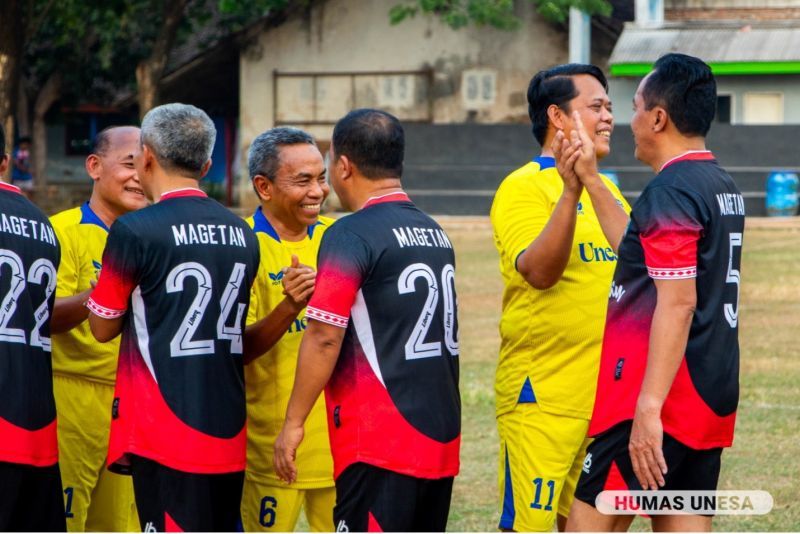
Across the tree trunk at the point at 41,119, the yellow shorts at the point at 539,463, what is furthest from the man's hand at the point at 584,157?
the tree trunk at the point at 41,119

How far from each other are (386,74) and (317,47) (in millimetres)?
2037

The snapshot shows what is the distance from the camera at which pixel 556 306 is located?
18.4ft

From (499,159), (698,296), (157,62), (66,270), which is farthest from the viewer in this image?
Result: (499,159)

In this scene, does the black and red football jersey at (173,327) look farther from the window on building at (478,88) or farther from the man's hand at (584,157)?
the window on building at (478,88)

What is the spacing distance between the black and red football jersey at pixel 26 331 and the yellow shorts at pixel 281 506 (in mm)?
953

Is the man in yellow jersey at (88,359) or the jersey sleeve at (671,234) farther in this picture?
the man in yellow jersey at (88,359)

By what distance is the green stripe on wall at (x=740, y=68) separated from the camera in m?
30.1

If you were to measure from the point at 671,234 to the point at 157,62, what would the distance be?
89.8 feet

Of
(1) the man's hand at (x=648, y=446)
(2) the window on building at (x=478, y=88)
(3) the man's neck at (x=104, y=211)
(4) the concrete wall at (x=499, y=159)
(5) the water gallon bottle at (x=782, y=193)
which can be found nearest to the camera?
(1) the man's hand at (x=648, y=446)

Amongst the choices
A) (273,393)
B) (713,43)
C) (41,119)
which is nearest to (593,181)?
(273,393)

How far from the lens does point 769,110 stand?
31.0 metres

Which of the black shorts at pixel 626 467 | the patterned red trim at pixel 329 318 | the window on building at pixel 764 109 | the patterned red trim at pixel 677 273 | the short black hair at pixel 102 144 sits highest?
the window on building at pixel 764 109

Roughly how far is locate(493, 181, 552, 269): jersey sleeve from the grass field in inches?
95.6

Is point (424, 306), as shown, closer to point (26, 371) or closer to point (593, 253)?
point (593, 253)
